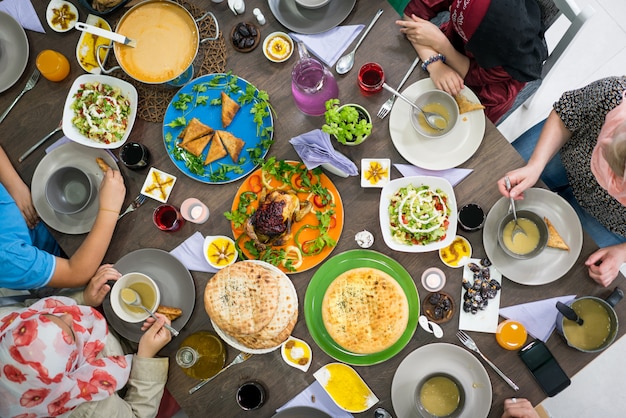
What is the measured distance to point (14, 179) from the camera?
6.98 ft

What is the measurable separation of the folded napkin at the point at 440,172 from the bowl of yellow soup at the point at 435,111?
0.15m

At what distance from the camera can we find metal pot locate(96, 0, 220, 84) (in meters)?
2.04

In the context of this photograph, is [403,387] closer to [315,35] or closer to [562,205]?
[562,205]

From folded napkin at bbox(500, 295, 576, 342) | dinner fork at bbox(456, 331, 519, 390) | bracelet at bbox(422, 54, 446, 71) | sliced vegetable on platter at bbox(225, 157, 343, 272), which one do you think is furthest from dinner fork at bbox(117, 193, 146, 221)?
folded napkin at bbox(500, 295, 576, 342)

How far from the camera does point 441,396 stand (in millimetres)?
1820

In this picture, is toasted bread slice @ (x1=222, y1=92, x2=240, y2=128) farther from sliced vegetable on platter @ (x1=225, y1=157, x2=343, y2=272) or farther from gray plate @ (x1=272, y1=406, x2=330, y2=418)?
gray plate @ (x1=272, y1=406, x2=330, y2=418)

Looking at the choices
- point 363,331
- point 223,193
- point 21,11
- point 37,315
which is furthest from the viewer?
point 21,11

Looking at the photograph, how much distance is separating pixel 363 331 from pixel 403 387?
0.28 meters

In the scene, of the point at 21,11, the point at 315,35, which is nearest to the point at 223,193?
the point at 315,35

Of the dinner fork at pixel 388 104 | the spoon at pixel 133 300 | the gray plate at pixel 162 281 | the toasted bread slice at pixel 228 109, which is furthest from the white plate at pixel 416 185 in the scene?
the spoon at pixel 133 300

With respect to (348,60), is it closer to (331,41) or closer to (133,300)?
(331,41)

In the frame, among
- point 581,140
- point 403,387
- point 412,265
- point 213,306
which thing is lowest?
point 213,306

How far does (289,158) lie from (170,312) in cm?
83

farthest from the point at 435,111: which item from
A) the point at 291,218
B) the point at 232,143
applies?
the point at 232,143
